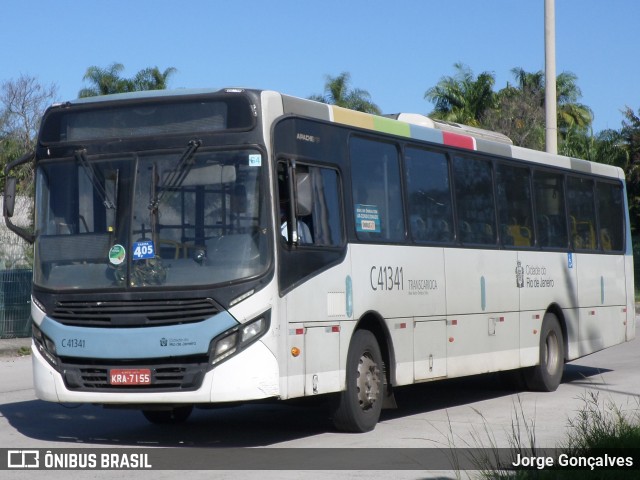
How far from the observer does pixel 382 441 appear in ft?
36.2

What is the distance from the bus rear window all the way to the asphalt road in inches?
117

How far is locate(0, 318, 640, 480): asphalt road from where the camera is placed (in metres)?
10.7

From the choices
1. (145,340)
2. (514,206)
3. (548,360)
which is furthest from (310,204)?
(548,360)

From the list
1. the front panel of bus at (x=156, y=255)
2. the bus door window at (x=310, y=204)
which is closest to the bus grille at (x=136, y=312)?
the front panel of bus at (x=156, y=255)

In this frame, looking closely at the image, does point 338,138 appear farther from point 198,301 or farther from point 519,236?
point 519,236

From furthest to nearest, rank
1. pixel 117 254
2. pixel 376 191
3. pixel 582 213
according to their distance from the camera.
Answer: pixel 582 213 < pixel 376 191 < pixel 117 254

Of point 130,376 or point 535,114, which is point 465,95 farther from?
point 130,376

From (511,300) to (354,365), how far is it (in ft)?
14.6

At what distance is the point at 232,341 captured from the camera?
397 inches

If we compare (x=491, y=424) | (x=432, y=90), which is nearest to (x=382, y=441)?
(x=491, y=424)

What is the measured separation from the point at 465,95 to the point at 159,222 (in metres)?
44.7

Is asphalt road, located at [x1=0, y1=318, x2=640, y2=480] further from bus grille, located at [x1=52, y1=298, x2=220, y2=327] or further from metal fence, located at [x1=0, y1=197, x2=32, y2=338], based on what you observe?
metal fence, located at [x1=0, y1=197, x2=32, y2=338]

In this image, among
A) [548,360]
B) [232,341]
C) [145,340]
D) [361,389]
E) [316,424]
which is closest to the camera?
[232,341]

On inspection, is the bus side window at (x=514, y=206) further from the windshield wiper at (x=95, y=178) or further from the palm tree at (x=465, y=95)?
the palm tree at (x=465, y=95)
